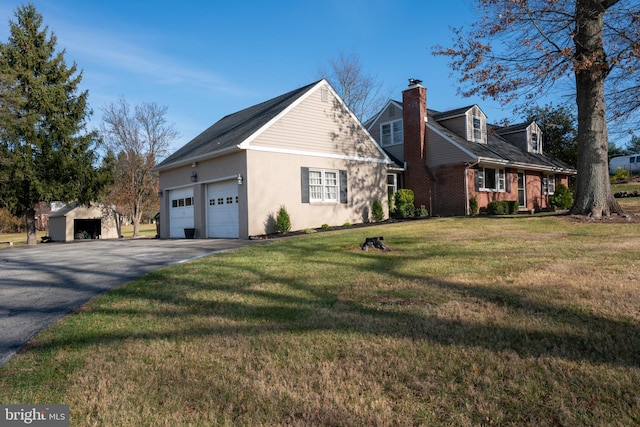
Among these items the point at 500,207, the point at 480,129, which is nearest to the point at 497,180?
the point at 500,207

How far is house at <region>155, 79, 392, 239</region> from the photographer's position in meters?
15.2

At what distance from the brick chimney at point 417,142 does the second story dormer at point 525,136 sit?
7601 millimetres

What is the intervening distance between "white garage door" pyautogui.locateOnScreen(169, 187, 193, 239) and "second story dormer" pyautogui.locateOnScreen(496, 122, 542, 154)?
1909 centimetres

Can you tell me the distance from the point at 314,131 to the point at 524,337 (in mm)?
14210

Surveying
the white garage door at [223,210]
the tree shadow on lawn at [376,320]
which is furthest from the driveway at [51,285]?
the white garage door at [223,210]

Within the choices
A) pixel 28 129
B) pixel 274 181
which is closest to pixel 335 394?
pixel 274 181

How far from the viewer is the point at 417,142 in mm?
21734

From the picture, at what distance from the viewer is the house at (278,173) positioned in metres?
15.2

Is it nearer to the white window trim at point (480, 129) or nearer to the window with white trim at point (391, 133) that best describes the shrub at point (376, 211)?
the window with white trim at point (391, 133)

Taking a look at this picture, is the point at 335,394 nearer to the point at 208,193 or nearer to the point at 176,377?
the point at 176,377

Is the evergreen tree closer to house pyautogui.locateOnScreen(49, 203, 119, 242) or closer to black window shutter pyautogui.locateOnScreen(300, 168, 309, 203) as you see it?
house pyautogui.locateOnScreen(49, 203, 119, 242)

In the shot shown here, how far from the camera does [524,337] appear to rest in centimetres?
357

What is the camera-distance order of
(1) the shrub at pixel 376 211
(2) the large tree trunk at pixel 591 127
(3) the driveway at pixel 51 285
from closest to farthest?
(3) the driveway at pixel 51 285 < (2) the large tree trunk at pixel 591 127 < (1) the shrub at pixel 376 211

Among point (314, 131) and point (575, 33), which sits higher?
point (575, 33)
